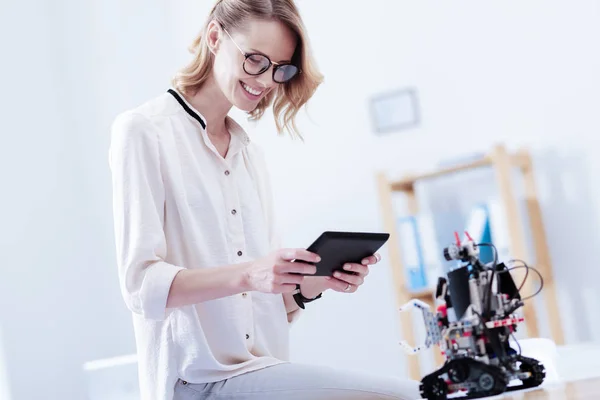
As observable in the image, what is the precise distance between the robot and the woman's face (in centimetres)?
65

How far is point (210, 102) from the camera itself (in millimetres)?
1726

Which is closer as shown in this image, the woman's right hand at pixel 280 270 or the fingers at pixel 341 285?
the woman's right hand at pixel 280 270

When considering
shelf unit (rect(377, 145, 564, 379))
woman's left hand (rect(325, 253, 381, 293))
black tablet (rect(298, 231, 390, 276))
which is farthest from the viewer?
shelf unit (rect(377, 145, 564, 379))

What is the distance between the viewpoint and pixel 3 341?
10.8 feet

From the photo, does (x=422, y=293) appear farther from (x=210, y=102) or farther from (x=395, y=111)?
(x=210, y=102)

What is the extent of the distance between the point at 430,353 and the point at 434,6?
5.12 feet

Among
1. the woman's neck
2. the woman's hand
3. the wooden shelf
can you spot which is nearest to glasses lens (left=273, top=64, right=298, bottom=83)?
the woman's neck

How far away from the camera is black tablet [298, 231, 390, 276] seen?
48.6 inches

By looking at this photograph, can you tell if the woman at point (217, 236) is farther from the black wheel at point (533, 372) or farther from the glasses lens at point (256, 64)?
the black wheel at point (533, 372)

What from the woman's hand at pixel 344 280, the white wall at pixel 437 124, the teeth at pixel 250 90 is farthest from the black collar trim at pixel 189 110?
the white wall at pixel 437 124

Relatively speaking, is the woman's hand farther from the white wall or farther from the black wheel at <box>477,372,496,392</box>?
the white wall

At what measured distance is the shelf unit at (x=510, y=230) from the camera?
10.1 feet

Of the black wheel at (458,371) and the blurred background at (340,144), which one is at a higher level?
the blurred background at (340,144)

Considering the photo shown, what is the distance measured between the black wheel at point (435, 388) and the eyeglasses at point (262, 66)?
788 mm
